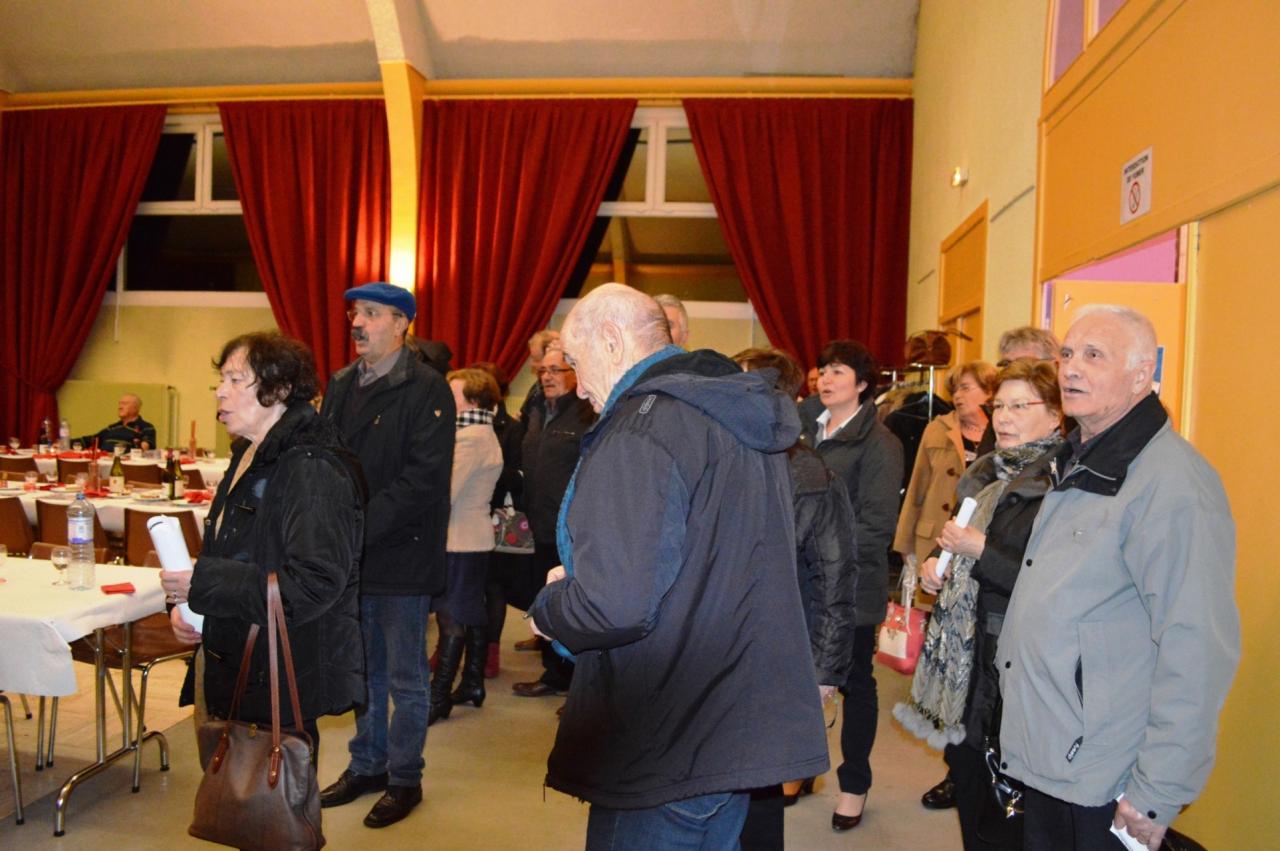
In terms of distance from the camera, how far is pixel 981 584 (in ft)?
7.26

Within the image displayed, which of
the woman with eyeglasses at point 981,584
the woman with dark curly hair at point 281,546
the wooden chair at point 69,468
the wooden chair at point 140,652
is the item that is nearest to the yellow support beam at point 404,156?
the wooden chair at point 69,468

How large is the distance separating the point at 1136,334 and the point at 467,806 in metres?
2.59

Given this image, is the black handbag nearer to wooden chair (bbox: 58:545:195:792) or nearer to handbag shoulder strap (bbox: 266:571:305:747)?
handbag shoulder strap (bbox: 266:571:305:747)

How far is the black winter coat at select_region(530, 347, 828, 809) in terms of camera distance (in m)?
1.52

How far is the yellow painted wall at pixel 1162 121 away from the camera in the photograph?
254 cm

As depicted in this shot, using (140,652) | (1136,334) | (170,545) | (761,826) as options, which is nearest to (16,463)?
(140,652)

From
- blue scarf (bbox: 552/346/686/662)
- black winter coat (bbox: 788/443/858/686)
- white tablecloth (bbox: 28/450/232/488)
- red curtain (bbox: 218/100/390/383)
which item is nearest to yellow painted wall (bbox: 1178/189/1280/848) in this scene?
black winter coat (bbox: 788/443/858/686)

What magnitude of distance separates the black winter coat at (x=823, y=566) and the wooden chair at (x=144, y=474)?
17.0 ft

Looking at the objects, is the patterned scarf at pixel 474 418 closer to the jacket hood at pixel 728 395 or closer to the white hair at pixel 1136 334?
the jacket hood at pixel 728 395

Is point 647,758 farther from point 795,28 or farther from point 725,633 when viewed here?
point 795,28

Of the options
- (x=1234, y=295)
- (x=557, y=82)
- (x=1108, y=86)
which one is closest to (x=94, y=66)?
(x=557, y=82)

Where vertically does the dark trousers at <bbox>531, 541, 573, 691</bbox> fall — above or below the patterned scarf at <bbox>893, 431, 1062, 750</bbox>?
below

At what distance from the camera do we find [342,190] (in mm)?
9234

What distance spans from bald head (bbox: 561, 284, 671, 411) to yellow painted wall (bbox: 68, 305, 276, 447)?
8.84m
